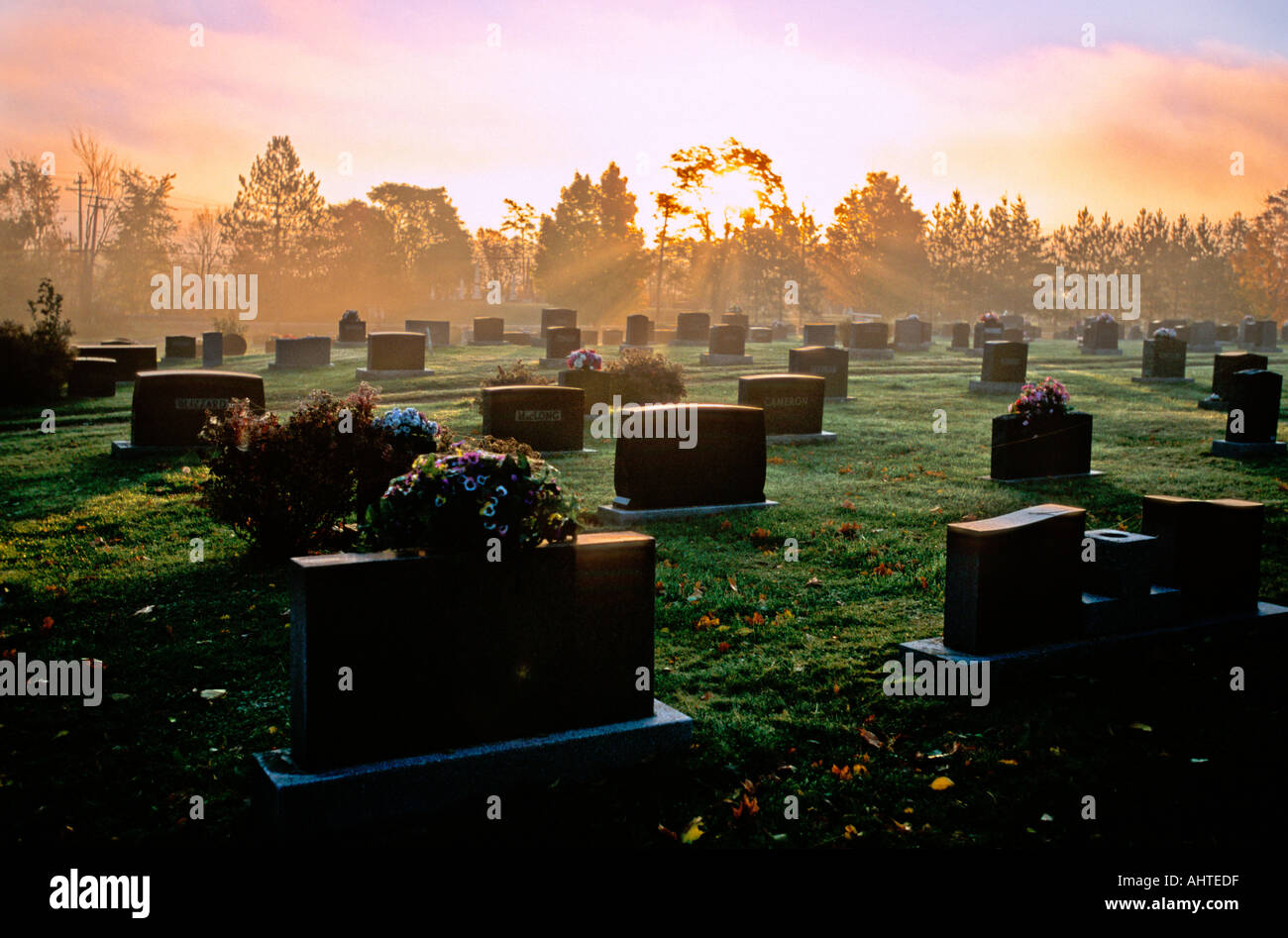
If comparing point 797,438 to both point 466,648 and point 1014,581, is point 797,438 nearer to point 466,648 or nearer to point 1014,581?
point 1014,581

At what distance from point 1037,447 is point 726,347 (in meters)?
18.6

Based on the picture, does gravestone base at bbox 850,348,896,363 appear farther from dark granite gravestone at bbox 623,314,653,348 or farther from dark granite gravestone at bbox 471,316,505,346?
dark granite gravestone at bbox 471,316,505,346

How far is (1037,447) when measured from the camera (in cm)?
1316

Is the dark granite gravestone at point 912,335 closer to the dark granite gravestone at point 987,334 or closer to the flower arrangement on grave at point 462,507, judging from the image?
the dark granite gravestone at point 987,334

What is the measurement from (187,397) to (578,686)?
39.0 ft

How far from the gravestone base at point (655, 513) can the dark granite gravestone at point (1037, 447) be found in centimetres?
391

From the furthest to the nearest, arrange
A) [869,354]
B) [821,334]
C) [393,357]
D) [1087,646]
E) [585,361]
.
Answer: [869,354] < [821,334] < [393,357] < [585,361] < [1087,646]

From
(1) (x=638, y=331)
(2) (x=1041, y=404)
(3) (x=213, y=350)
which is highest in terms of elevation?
(1) (x=638, y=331)

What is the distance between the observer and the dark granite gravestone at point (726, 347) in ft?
101

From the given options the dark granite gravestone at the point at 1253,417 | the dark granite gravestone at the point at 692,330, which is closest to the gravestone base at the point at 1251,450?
the dark granite gravestone at the point at 1253,417

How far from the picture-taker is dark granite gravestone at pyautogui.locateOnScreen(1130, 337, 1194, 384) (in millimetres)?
26234

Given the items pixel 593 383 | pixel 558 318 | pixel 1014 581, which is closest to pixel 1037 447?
pixel 1014 581

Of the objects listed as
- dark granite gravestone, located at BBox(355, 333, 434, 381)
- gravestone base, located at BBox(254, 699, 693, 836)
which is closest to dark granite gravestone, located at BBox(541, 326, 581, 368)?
dark granite gravestone, located at BBox(355, 333, 434, 381)

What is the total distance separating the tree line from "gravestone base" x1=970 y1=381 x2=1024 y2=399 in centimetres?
4354
